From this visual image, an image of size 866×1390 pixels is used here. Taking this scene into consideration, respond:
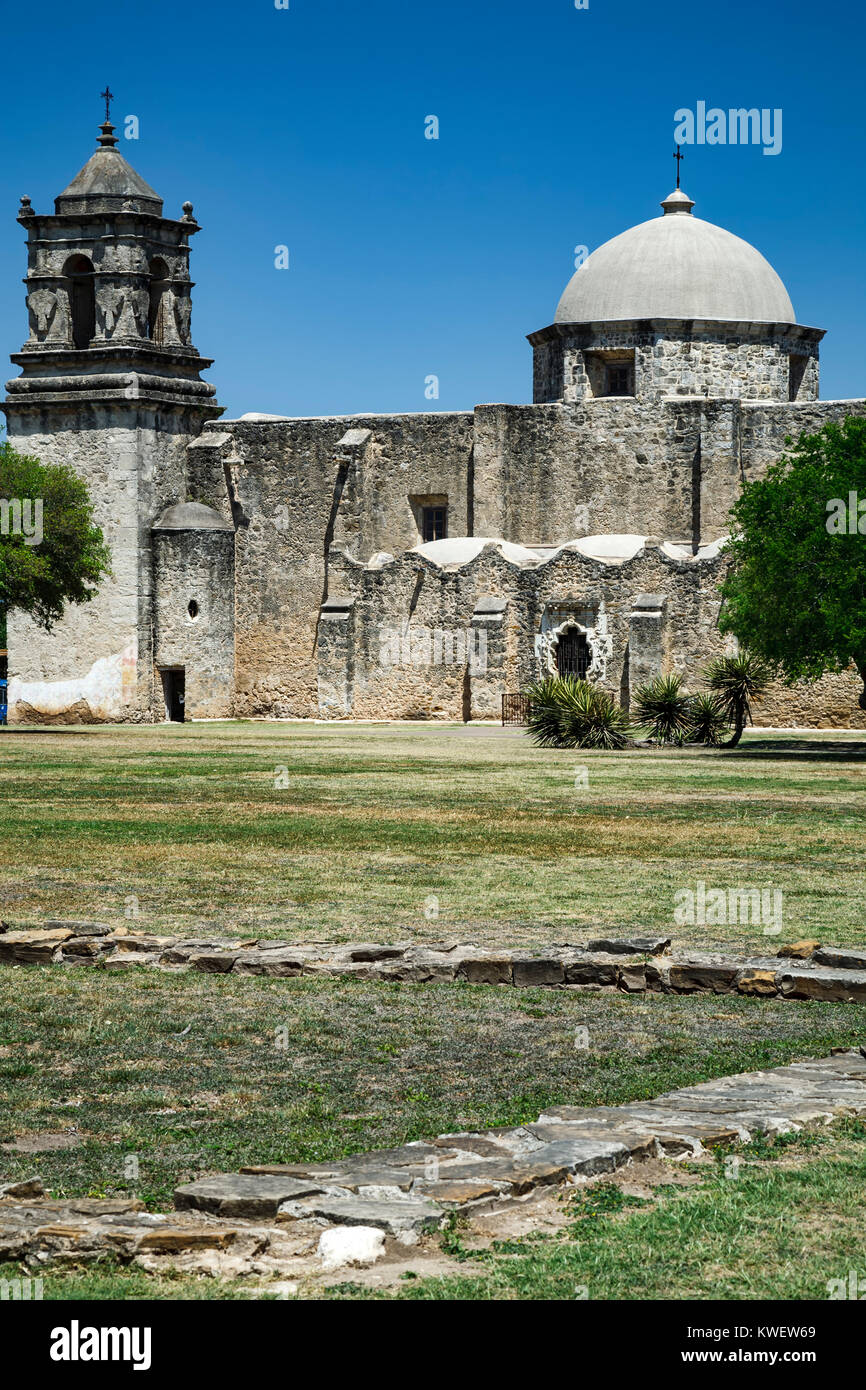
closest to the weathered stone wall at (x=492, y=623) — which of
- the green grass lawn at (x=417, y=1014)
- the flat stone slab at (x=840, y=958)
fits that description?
the green grass lawn at (x=417, y=1014)

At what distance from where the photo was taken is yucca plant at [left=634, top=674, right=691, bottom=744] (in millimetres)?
29844

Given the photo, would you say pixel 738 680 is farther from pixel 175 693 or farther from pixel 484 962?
pixel 484 962

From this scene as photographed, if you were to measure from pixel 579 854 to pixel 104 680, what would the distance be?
29.0 metres

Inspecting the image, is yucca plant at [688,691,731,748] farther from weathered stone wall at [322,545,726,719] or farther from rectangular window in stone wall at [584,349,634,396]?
rectangular window in stone wall at [584,349,634,396]

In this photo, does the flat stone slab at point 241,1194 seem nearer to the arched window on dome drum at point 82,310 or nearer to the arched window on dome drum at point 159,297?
the arched window on dome drum at point 159,297

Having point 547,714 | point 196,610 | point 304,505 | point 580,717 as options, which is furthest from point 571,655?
point 580,717

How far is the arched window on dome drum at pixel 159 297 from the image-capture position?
137 feet

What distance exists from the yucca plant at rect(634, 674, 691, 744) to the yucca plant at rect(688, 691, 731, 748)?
114 millimetres

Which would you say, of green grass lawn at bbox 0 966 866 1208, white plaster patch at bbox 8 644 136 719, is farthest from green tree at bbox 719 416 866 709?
white plaster patch at bbox 8 644 136 719

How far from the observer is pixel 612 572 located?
126 feet

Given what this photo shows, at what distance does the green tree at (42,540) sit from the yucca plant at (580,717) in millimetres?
8744

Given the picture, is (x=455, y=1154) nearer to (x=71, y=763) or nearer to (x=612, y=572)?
(x=71, y=763)

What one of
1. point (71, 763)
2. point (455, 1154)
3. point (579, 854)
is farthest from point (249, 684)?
point (455, 1154)

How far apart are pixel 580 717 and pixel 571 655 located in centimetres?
1015
